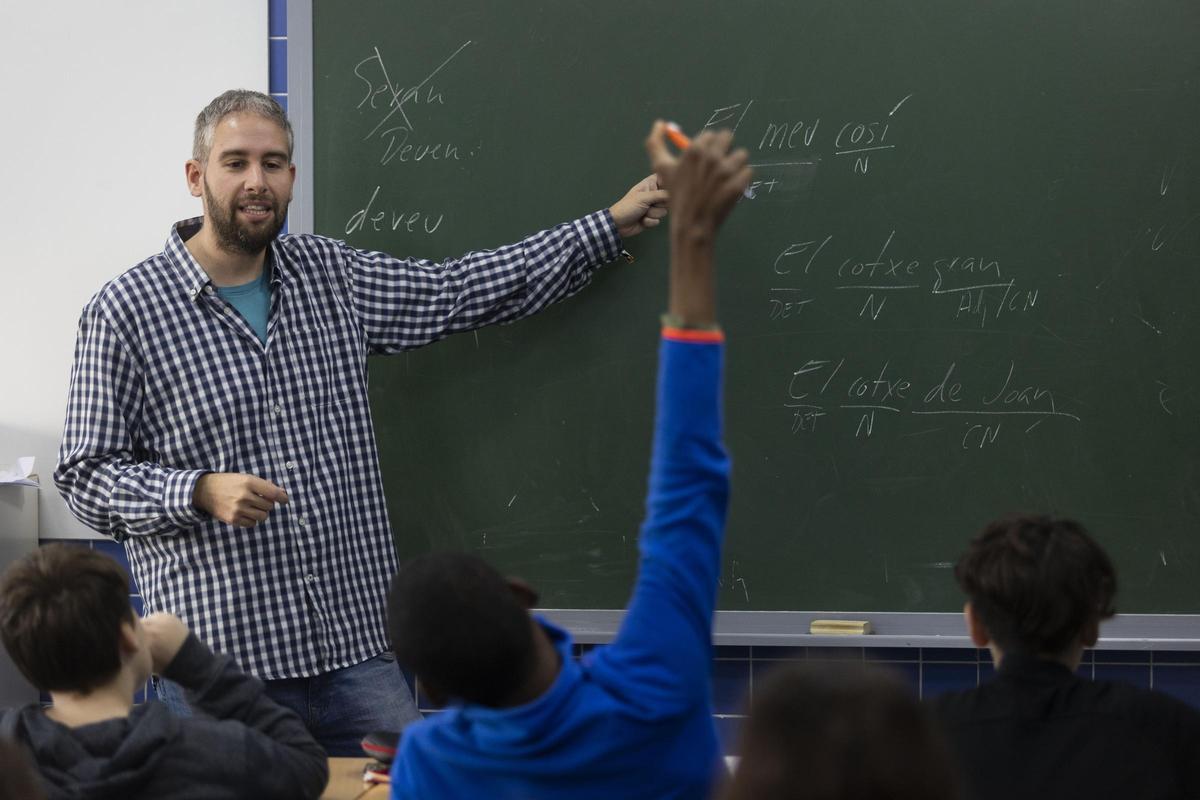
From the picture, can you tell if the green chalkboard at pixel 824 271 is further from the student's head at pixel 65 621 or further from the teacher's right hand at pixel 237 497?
the student's head at pixel 65 621

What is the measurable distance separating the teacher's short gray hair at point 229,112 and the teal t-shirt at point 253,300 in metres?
0.30

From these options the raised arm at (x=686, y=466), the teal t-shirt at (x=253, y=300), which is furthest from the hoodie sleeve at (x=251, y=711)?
the teal t-shirt at (x=253, y=300)

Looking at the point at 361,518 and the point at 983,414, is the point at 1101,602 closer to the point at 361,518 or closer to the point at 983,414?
the point at 983,414

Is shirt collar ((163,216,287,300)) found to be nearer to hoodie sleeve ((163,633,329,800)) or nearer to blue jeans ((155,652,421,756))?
blue jeans ((155,652,421,756))

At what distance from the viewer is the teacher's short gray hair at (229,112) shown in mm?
2928

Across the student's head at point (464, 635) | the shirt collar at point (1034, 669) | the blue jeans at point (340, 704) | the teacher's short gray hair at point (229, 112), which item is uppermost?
the teacher's short gray hair at point (229, 112)

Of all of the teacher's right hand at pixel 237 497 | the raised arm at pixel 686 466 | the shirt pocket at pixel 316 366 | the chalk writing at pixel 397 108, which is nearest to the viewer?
the raised arm at pixel 686 466

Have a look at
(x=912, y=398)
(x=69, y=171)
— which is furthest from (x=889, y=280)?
(x=69, y=171)

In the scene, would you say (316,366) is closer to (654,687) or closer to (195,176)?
(195,176)

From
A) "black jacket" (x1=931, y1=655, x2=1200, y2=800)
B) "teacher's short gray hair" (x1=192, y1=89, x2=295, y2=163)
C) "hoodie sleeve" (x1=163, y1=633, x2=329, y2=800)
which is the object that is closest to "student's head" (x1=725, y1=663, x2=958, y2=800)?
"black jacket" (x1=931, y1=655, x2=1200, y2=800)

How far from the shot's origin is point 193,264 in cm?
288

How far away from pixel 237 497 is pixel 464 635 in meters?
1.29

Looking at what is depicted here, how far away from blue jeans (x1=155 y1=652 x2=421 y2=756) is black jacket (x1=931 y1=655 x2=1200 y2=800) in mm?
1468

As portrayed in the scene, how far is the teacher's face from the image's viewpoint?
113 inches
